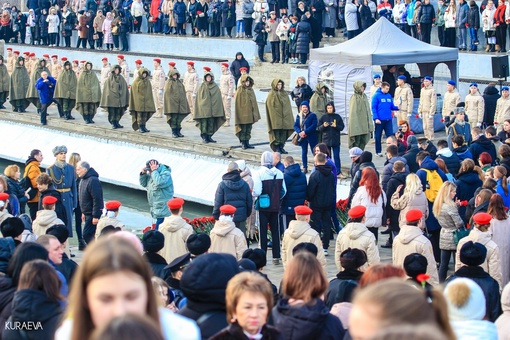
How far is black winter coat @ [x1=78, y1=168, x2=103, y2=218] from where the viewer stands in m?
14.0

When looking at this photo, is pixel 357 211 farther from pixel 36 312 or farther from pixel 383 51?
pixel 383 51

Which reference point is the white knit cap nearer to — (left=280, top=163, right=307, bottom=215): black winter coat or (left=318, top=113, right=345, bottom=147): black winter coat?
(left=280, top=163, right=307, bottom=215): black winter coat

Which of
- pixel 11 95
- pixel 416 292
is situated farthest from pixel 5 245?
pixel 11 95

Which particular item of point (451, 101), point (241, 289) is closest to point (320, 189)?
point (451, 101)

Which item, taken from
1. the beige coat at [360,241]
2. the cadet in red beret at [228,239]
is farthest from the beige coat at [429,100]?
the beige coat at [360,241]

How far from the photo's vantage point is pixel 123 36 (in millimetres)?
36250

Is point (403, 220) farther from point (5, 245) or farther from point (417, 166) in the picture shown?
point (5, 245)

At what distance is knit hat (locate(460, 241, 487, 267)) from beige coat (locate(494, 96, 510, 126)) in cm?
1028

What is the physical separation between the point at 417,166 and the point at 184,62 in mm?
18189

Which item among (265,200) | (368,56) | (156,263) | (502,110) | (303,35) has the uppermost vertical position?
(303,35)

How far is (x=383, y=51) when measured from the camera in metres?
21.2

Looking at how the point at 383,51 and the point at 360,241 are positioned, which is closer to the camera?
the point at 360,241

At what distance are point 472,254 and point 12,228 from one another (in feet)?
13.0

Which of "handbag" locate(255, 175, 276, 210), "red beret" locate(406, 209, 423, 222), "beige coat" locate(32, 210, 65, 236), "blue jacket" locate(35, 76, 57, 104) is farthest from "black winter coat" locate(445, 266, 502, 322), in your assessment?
"blue jacket" locate(35, 76, 57, 104)
